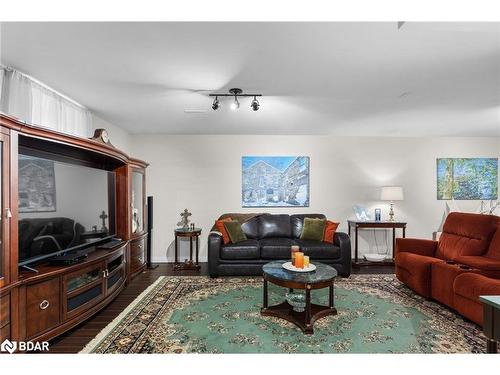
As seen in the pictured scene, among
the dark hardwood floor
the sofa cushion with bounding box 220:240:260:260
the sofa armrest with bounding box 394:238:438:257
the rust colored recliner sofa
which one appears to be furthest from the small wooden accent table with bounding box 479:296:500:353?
the sofa cushion with bounding box 220:240:260:260

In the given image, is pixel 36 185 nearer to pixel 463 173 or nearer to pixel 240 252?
pixel 240 252

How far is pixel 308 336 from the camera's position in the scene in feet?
7.09

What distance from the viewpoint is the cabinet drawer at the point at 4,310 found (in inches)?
65.9

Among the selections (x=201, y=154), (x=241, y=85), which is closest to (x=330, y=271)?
(x=241, y=85)

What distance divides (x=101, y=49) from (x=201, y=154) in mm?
3060

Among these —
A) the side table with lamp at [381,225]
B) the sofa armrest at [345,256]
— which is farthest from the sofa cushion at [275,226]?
the side table with lamp at [381,225]

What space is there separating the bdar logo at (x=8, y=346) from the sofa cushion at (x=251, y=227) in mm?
3121

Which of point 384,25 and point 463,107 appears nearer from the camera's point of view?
point 384,25

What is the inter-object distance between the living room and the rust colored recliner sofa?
0.7 inches

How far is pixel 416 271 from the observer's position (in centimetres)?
302

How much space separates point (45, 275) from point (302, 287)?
2128 mm
